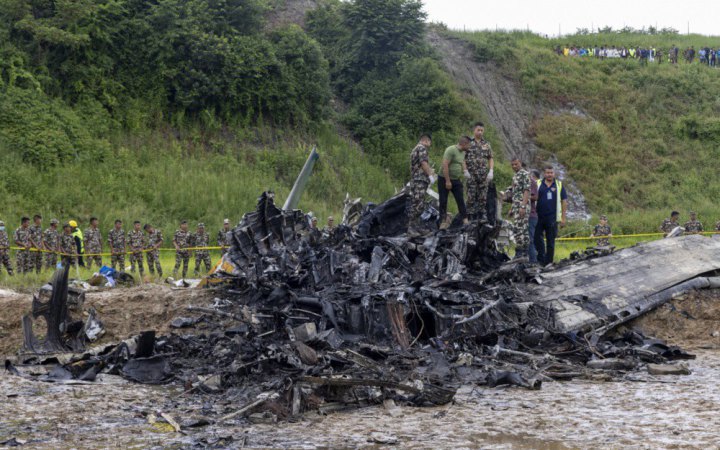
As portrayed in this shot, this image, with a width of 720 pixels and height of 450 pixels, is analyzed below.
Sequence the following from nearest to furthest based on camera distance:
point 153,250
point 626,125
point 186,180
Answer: point 153,250
point 186,180
point 626,125

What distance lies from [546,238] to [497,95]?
90.7ft

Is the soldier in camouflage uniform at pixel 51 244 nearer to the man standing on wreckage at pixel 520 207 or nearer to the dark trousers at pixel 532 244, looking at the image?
the man standing on wreckage at pixel 520 207

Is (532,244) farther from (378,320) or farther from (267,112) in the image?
(267,112)

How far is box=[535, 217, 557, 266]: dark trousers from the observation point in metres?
14.4

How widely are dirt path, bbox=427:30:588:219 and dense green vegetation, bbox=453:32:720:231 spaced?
521mm

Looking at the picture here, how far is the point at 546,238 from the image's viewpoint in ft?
47.9

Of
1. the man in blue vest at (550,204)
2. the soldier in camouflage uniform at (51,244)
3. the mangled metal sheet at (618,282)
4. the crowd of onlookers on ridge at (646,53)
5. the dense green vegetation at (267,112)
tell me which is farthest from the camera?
the crowd of onlookers on ridge at (646,53)

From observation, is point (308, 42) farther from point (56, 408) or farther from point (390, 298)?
point (56, 408)

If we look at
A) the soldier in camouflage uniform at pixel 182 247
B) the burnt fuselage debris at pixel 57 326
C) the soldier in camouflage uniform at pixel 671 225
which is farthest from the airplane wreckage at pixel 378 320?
the soldier in camouflage uniform at pixel 671 225

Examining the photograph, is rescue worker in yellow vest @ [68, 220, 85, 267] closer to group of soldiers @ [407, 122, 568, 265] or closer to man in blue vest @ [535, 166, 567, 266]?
group of soldiers @ [407, 122, 568, 265]

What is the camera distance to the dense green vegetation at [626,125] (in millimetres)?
35625

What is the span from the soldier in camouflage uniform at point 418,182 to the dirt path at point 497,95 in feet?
76.3

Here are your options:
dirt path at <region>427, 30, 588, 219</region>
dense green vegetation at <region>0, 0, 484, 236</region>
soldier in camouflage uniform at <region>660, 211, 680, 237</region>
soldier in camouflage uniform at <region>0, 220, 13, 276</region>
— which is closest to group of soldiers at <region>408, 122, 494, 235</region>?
soldier in camouflage uniform at <region>0, 220, 13, 276</region>

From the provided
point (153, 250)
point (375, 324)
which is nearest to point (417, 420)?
point (375, 324)
